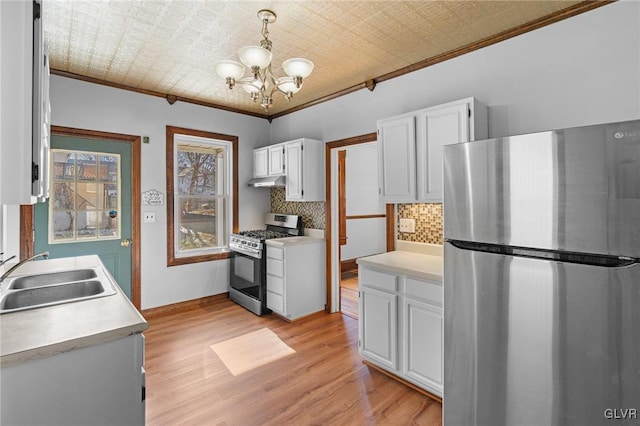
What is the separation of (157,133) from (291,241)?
2.09 m

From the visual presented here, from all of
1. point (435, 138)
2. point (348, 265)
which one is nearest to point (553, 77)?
point (435, 138)

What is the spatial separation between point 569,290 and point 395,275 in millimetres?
1189

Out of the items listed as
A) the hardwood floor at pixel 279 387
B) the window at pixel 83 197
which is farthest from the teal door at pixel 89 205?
the hardwood floor at pixel 279 387

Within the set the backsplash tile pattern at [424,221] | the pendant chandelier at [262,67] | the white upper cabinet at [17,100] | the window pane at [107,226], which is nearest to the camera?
the white upper cabinet at [17,100]

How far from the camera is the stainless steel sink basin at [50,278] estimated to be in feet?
6.47

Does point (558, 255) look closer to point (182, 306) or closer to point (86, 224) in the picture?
point (182, 306)

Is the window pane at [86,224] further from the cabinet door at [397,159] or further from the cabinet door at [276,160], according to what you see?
the cabinet door at [397,159]

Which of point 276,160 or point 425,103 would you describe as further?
point 276,160

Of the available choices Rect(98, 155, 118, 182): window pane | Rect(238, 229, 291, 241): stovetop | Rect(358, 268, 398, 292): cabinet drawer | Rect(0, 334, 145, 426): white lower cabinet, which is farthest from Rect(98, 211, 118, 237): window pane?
Rect(358, 268, 398, 292): cabinet drawer

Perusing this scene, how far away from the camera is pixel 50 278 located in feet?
6.98

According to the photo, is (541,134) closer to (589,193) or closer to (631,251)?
(589,193)

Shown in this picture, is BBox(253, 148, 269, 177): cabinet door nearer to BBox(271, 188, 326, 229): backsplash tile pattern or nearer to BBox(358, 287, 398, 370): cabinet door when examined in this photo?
BBox(271, 188, 326, 229): backsplash tile pattern

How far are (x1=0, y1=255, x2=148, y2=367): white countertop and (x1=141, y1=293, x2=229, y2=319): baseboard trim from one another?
8.17ft

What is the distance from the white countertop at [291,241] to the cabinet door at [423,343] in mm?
1704
